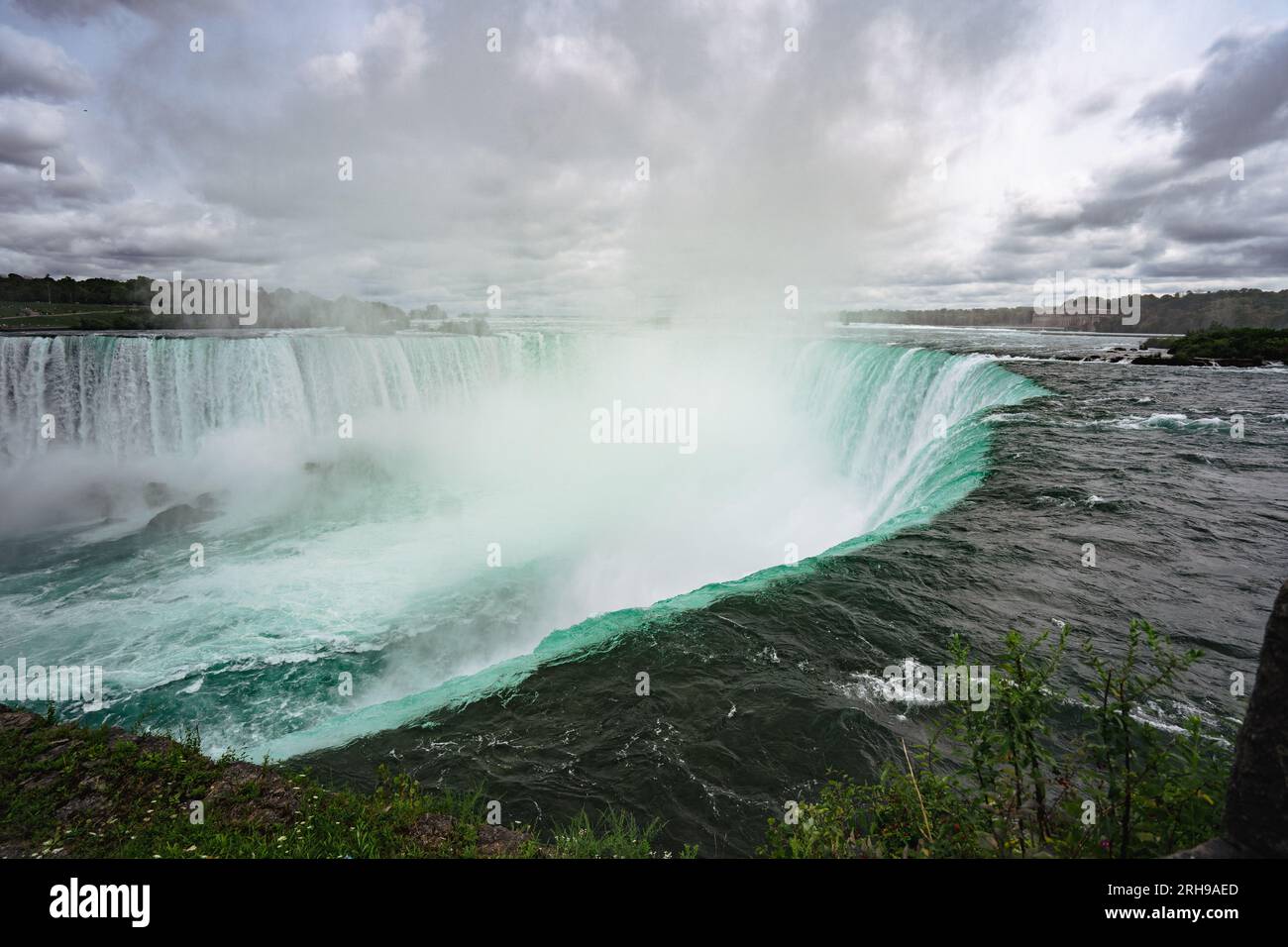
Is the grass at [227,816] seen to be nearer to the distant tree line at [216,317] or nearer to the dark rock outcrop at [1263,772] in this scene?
the dark rock outcrop at [1263,772]

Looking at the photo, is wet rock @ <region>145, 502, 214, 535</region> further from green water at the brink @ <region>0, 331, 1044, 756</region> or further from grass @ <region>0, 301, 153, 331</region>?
grass @ <region>0, 301, 153, 331</region>

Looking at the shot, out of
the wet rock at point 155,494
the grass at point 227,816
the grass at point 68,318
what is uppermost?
the grass at point 68,318

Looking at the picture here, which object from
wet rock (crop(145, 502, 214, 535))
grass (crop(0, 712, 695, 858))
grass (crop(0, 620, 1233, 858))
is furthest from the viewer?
wet rock (crop(145, 502, 214, 535))

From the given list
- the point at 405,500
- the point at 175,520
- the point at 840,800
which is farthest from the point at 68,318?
the point at 840,800

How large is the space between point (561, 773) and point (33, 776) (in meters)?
5.05

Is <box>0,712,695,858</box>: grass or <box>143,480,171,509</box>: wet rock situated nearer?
<box>0,712,695,858</box>: grass

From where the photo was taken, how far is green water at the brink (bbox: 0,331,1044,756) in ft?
36.3

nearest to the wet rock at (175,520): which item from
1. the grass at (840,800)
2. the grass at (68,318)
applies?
the grass at (840,800)

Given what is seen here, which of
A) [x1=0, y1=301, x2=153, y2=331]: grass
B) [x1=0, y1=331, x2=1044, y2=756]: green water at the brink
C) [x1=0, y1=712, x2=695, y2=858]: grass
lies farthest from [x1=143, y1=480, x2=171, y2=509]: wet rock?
[x1=0, y1=712, x2=695, y2=858]: grass

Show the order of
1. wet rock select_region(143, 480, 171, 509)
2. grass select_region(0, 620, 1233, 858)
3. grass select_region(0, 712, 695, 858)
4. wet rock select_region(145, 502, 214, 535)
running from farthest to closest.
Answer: wet rock select_region(143, 480, 171, 509) < wet rock select_region(145, 502, 214, 535) < grass select_region(0, 712, 695, 858) < grass select_region(0, 620, 1233, 858)

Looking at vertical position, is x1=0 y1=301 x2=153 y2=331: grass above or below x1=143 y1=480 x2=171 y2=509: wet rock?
above

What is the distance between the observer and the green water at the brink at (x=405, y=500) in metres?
11.1

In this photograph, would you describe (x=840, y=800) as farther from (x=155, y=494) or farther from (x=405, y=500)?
(x=155, y=494)

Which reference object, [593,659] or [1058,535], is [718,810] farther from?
[1058,535]
